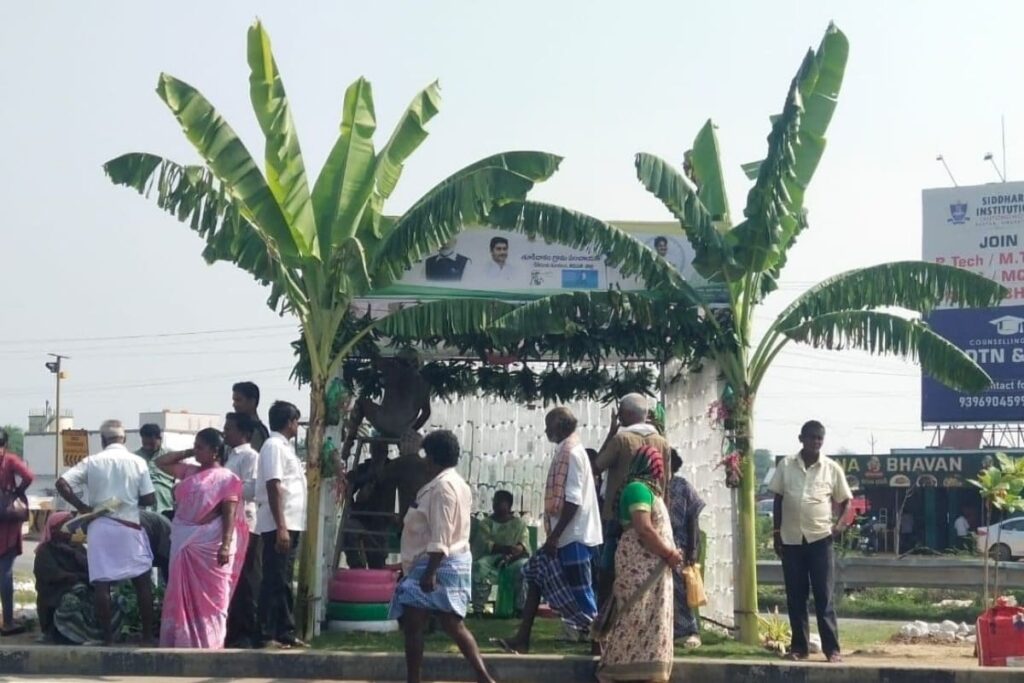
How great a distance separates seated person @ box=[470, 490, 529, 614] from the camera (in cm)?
1338

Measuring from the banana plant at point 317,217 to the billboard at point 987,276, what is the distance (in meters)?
18.3

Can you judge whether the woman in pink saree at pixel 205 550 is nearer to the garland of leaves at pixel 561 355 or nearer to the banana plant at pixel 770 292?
the garland of leaves at pixel 561 355

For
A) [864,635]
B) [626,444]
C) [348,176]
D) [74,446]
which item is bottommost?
[864,635]

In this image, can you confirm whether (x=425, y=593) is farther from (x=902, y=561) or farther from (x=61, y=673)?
(x=902, y=561)

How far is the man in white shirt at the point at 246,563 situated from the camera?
11.1 metres

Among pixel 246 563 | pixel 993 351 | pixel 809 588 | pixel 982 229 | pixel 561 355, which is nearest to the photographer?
pixel 246 563

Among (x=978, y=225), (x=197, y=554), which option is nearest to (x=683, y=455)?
(x=197, y=554)

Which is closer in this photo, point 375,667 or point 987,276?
point 375,667

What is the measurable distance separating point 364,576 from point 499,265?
9.62 feet

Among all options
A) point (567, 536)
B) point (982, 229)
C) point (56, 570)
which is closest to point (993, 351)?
point (982, 229)

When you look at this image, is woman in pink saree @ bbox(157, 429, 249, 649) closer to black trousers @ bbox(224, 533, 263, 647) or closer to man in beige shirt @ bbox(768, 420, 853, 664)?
black trousers @ bbox(224, 533, 263, 647)

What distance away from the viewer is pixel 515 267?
42.0ft

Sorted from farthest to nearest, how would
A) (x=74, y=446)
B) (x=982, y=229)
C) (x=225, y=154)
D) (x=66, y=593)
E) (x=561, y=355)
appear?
(x=74, y=446) → (x=982, y=229) → (x=561, y=355) → (x=225, y=154) → (x=66, y=593)

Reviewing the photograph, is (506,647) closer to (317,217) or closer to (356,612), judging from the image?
(356,612)
